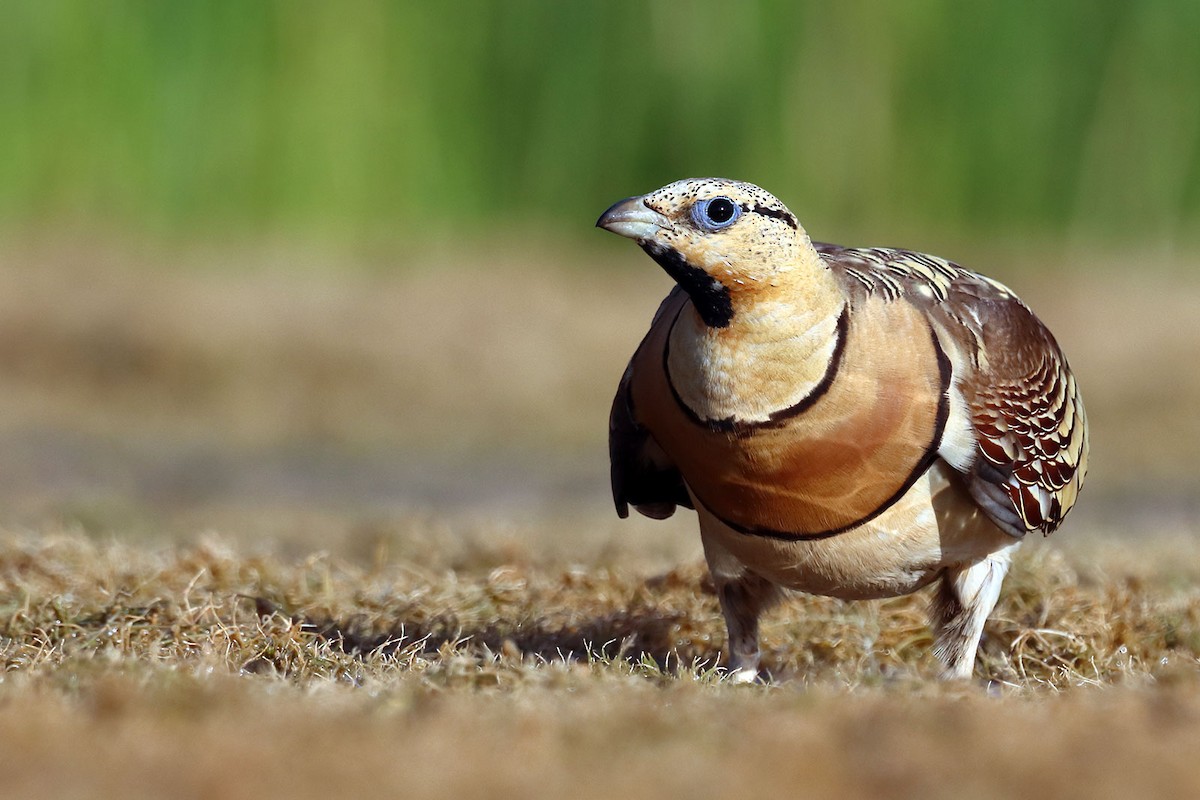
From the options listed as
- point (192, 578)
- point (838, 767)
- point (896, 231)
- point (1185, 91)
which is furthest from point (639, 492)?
point (1185, 91)

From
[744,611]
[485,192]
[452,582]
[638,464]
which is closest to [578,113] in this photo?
[485,192]

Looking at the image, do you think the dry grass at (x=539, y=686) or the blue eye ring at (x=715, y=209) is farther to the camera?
the blue eye ring at (x=715, y=209)

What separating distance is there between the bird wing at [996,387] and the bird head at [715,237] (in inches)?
11.1

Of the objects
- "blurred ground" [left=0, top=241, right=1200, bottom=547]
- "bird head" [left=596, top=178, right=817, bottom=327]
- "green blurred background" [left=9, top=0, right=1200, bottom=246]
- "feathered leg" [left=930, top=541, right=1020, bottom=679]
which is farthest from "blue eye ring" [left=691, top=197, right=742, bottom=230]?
"green blurred background" [left=9, top=0, right=1200, bottom=246]

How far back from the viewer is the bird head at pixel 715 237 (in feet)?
11.3

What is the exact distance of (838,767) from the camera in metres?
2.50

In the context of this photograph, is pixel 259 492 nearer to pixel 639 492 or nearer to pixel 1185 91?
pixel 639 492

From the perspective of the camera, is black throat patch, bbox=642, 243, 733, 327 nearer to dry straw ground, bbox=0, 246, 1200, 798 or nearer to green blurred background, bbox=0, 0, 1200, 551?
dry straw ground, bbox=0, 246, 1200, 798

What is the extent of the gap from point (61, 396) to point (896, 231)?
5.40 meters

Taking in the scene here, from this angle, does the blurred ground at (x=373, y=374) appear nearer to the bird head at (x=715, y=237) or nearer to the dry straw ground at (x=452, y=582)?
the dry straw ground at (x=452, y=582)

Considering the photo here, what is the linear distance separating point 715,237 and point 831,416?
432 mm

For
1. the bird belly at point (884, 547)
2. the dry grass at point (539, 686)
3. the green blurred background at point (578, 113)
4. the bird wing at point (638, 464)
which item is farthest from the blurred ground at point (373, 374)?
the bird belly at point (884, 547)

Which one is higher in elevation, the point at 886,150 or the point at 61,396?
the point at 886,150

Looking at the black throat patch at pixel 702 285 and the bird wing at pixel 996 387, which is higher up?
the black throat patch at pixel 702 285
